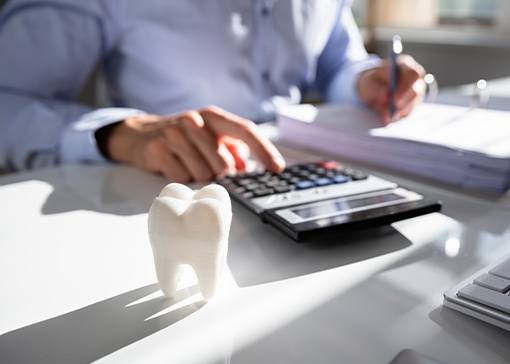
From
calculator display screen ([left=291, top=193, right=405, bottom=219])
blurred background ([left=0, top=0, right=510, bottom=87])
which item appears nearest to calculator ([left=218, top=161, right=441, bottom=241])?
calculator display screen ([left=291, top=193, right=405, bottom=219])

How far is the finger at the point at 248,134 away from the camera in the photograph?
0.48 meters

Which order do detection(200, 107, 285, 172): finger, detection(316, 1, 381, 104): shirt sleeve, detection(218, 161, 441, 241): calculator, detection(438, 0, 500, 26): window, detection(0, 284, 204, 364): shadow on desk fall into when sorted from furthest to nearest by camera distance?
detection(438, 0, 500, 26): window → detection(316, 1, 381, 104): shirt sleeve → detection(200, 107, 285, 172): finger → detection(218, 161, 441, 241): calculator → detection(0, 284, 204, 364): shadow on desk

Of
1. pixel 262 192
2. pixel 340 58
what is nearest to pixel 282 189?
pixel 262 192

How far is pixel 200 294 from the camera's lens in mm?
289

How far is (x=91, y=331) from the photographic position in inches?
A: 9.9

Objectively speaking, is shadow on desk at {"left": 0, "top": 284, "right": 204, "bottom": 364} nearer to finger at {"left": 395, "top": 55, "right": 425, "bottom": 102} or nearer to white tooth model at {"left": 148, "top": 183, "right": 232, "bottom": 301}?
white tooth model at {"left": 148, "top": 183, "right": 232, "bottom": 301}

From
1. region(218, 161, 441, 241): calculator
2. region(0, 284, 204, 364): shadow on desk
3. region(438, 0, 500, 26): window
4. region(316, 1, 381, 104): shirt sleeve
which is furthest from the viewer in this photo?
region(438, 0, 500, 26): window

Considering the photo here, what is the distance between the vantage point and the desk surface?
0.24 meters

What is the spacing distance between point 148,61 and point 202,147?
322mm

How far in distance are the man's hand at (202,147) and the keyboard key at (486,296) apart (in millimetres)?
233

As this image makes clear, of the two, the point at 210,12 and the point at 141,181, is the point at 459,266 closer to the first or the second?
the point at 141,181

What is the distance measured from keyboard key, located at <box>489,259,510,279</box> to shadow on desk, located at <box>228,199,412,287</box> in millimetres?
71

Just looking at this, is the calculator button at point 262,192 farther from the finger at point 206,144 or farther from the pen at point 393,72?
the pen at point 393,72

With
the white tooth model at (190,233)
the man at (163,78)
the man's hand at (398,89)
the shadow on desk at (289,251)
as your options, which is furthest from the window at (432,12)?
the white tooth model at (190,233)
